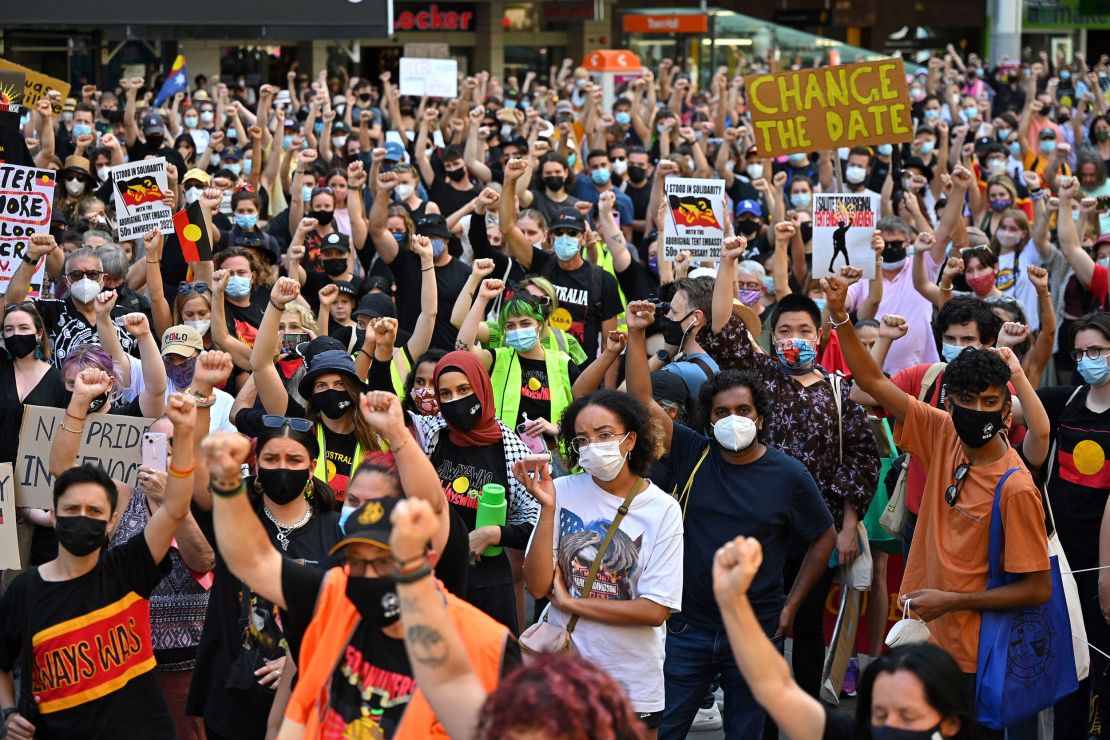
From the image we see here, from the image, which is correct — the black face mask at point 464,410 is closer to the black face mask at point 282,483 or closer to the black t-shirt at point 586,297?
the black face mask at point 282,483

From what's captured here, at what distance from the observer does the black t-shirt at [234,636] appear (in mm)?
4836

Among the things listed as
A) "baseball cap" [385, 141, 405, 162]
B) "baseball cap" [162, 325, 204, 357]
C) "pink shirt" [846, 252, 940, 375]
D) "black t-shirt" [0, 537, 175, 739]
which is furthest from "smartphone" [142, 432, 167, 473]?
"baseball cap" [385, 141, 405, 162]

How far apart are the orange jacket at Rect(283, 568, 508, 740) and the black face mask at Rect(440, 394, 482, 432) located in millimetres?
2039

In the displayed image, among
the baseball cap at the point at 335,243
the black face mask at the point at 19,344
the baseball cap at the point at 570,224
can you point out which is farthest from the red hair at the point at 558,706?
the baseball cap at the point at 335,243

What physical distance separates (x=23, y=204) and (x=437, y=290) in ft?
8.01

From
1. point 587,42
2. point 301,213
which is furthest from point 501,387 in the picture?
point 587,42

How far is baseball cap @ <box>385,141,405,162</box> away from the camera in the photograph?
14547mm

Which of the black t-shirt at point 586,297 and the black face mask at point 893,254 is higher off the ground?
the black face mask at point 893,254

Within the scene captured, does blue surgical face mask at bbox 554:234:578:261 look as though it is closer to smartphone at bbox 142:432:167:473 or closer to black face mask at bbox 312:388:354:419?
black face mask at bbox 312:388:354:419

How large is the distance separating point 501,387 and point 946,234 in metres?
3.95

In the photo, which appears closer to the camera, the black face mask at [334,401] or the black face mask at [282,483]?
the black face mask at [282,483]

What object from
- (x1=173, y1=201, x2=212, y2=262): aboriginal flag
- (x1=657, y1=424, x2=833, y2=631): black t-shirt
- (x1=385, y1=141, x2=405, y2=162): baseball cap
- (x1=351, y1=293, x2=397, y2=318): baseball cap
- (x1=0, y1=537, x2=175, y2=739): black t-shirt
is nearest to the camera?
(x1=0, y1=537, x2=175, y2=739): black t-shirt

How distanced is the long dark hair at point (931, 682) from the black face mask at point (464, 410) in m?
2.39

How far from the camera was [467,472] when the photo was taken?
19.0 ft
